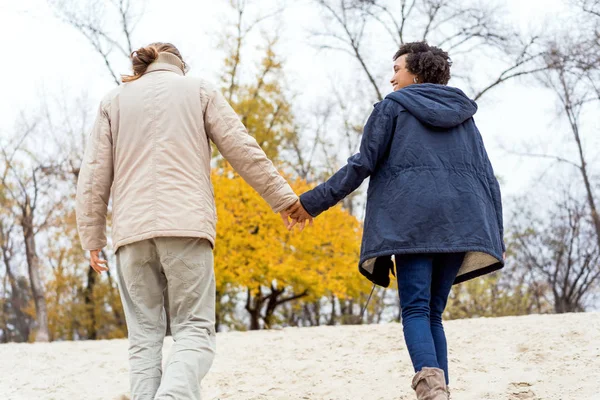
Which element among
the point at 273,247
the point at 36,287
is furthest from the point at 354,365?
the point at 36,287

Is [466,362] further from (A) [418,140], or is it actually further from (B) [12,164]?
(B) [12,164]

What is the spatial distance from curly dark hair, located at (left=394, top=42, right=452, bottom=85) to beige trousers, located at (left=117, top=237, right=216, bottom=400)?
1.46 metres

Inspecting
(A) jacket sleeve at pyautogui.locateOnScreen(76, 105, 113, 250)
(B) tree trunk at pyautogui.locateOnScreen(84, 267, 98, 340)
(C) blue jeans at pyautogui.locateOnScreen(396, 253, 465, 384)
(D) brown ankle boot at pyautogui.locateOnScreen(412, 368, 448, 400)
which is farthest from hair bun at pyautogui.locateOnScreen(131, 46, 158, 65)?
(B) tree trunk at pyautogui.locateOnScreen(84, 267, 98, 340)

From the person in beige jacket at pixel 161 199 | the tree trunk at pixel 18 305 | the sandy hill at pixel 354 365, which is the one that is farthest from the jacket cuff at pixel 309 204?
the tree trunk at pixel 18 305

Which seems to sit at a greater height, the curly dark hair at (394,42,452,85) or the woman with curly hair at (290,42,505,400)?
the curly dark hair at (394,42,452,85)

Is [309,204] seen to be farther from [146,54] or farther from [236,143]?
[146,54]

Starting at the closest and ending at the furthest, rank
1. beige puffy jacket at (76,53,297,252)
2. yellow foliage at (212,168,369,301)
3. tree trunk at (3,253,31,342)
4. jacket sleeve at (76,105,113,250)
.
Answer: beige puffy jacket at (76,53,297,252)
jacket sleeve at (76,105,113,250)
yellow foliage at (212,168,369,301)
tree trunk at (3,253,31,342)

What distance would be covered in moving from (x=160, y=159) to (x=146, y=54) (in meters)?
0.61

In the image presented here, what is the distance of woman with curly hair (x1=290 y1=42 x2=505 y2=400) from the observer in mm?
3049

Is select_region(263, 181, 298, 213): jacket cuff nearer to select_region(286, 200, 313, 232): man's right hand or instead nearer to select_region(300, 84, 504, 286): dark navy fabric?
select_region(286, 200, 313, 232): man's right hand

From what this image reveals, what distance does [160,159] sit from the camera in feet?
9.87

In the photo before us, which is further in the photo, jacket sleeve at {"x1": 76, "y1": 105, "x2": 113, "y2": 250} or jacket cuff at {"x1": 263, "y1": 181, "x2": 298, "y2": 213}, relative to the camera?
jacket cuff at {"x1": 263, "y1": 181, "x2": 298, "y2": 213}

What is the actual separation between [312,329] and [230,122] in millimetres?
4983

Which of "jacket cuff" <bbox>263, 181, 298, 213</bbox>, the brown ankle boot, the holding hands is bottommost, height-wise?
the brown ankle boot
